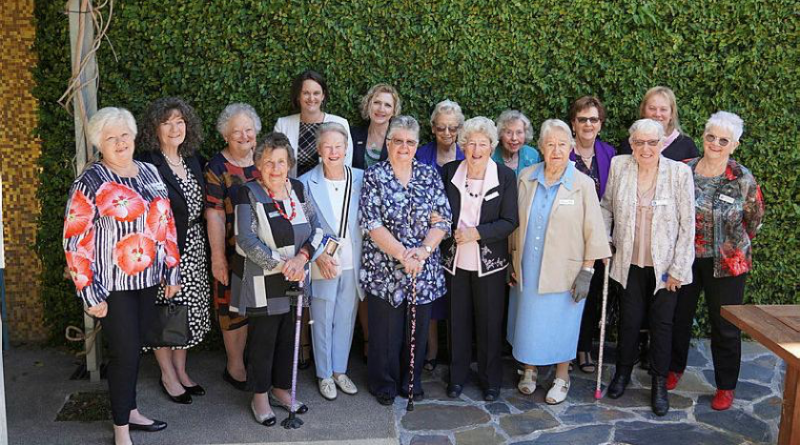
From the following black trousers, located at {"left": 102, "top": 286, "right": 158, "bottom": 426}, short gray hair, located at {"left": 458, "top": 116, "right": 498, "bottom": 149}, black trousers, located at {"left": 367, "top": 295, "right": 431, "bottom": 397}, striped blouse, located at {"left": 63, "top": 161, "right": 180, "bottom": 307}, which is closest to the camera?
striped blouse, located at {"left": 63, "top": 161, "right": 180, "bottom": 307}

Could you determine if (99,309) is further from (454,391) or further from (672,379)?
(672,379)

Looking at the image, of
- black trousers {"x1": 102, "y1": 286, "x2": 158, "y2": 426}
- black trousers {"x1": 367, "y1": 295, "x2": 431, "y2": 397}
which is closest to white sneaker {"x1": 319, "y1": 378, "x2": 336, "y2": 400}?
black trousers {"x1": 367, "y1": 295, "x2": 431, "y2": 397}

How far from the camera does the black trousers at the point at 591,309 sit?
483 cm

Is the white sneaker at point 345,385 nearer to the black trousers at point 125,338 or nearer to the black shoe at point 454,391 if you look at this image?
the black shoe at point 454,391

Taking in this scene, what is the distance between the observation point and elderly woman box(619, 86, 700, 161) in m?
4.73

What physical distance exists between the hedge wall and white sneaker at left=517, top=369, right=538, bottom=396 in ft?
5.77

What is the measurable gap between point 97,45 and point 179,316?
170cm

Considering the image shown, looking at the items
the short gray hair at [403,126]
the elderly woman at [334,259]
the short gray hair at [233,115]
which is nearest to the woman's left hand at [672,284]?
the short gray hair at [403,126]

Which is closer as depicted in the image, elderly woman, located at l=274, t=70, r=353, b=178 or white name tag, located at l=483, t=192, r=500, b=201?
white name tag, located at l=483, t=192, r=500, b=201

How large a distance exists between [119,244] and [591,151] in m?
2.88

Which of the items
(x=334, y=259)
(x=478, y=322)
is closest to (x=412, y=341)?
(x=478, y=322)

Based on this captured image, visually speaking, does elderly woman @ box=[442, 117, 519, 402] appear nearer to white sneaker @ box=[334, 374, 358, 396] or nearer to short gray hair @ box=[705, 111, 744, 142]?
white sneaker @ box=[334, 374, 358, 396]

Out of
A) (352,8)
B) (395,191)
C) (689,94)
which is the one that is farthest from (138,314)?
(689,94)

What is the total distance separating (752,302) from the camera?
5555 millimetres
